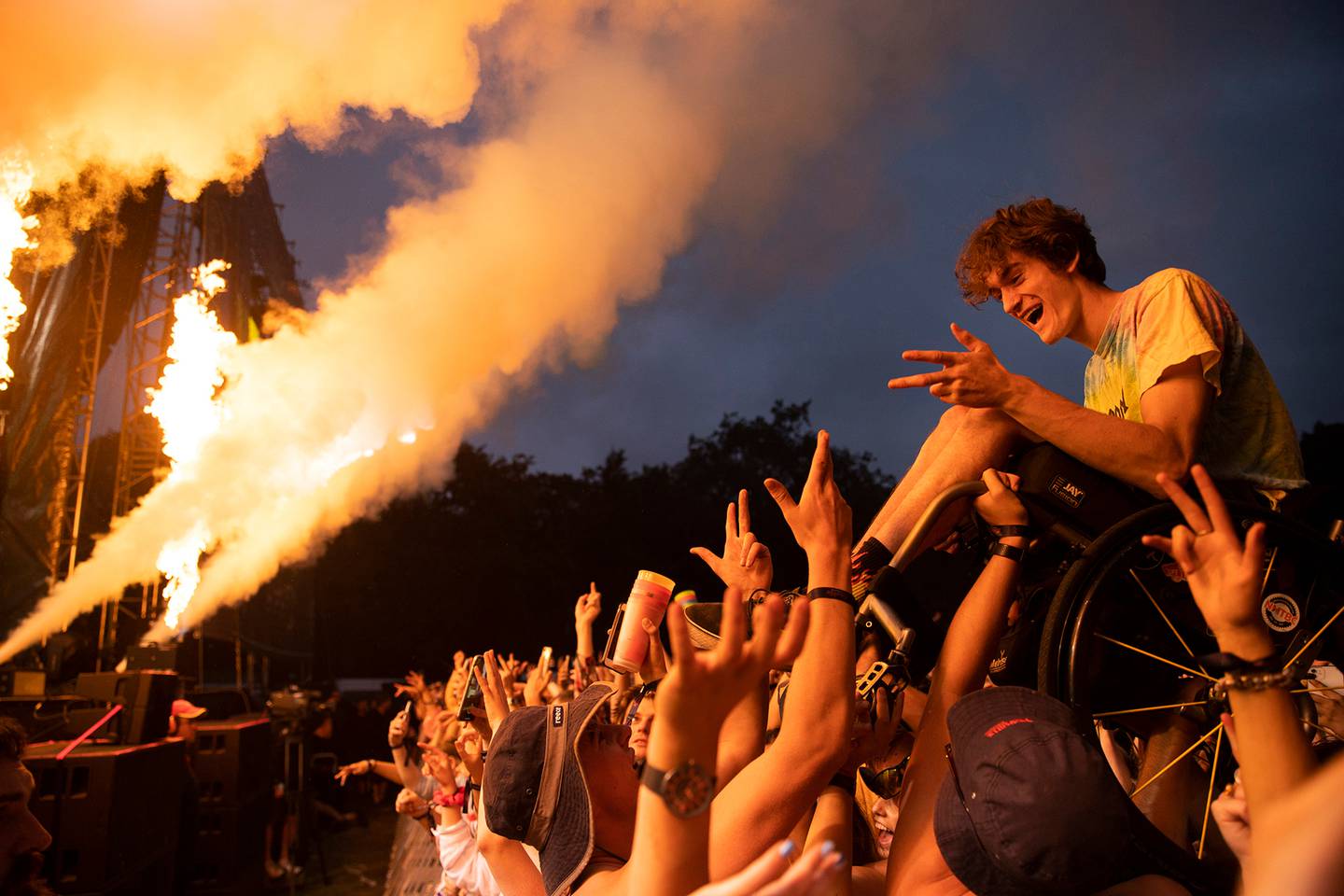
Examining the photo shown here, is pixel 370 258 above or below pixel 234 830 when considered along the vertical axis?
above

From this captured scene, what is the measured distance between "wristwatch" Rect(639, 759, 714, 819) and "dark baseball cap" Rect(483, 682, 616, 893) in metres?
0.95

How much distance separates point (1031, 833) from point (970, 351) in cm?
125

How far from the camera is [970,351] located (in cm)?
226

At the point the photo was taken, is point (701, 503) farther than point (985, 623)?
Yes

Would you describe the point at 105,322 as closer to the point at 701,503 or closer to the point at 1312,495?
the point at 1312,495

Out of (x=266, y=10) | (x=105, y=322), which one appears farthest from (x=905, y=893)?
(x=105, y=322)

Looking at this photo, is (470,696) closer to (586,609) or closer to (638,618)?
(586,609)

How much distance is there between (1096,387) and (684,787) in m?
2.22

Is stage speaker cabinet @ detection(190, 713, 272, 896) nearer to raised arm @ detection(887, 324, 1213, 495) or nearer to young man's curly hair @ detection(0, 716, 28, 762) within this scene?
young man's curly hair @ detection(0, 716, 28, 762)

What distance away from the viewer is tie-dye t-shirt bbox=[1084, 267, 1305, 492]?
2.32m

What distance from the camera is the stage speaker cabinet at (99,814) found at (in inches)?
228

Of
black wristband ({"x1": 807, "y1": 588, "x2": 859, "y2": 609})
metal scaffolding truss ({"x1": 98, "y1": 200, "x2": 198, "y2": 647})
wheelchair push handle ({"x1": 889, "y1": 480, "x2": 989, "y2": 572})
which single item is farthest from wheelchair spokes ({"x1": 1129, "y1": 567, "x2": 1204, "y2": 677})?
metal scaffolding truss ({"x1": 98, "y1": 200, "x2": 198, "y2": 647})

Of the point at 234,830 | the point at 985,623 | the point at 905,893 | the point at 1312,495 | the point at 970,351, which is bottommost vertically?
the point at 234,830

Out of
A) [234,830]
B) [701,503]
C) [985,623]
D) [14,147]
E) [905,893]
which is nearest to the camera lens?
[905,893]
